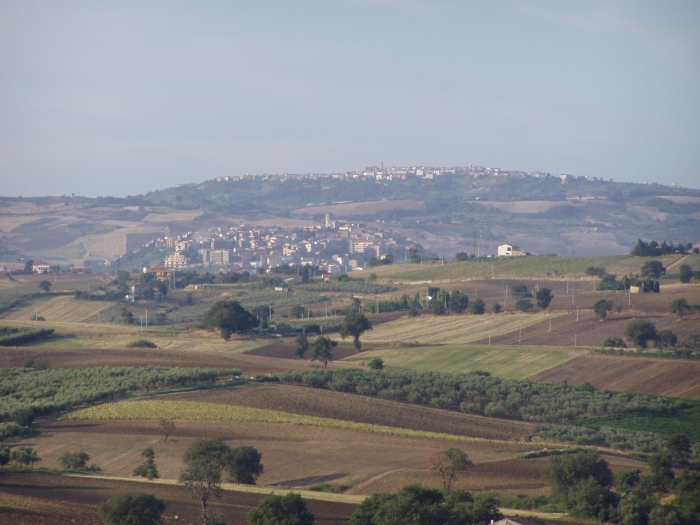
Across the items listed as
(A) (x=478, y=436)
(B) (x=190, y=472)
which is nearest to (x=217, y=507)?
(B) (x=190, y=472)

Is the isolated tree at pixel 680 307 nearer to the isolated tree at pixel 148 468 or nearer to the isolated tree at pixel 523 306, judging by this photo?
the isolated tree at pixel 523 306

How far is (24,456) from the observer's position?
36.5 meters

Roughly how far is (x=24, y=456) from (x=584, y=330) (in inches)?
2000

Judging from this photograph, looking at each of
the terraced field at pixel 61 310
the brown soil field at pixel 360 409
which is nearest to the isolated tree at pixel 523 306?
the brown soil field at pixel 360 409

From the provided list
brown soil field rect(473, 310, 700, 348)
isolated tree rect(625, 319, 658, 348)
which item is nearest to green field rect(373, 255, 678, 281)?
brown soil field rect(473, 310, 700, 348)

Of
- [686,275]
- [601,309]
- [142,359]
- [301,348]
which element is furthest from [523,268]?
[142,359]

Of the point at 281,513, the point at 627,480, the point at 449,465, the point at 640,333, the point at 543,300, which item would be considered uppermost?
the point at 543,300

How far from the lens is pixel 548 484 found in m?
35.7

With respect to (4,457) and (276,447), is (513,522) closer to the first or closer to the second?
(276,447)

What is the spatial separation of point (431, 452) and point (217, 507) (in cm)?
1261

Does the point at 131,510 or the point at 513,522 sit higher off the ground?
the point at 131,510

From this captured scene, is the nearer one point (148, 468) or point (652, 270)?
point (148, 468)

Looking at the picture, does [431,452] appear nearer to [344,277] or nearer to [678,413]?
Result: [678,413]

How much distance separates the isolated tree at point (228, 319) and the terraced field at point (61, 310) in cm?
2718
